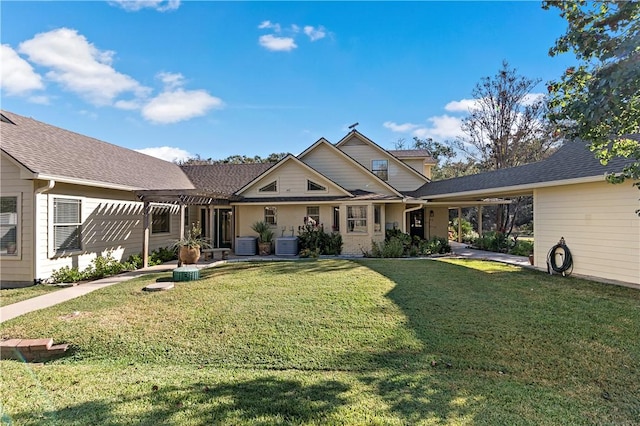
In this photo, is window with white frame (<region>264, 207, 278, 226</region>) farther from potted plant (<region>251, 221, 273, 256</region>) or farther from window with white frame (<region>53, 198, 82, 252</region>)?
window with white frame (<region>53, 198, 82, 252</region>)

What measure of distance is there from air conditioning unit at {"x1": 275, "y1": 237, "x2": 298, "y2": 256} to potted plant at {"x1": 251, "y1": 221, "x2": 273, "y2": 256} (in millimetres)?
610

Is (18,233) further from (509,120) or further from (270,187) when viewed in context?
(509,120)

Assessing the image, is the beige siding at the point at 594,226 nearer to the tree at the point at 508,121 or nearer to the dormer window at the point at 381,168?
the dormer window at the point at 381,168

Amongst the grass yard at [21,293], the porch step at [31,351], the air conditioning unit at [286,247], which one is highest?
the air conditioning unit at [286,247]

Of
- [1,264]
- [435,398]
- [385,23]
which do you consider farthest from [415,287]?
[1,264]

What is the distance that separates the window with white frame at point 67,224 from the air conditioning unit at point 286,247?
7.42m

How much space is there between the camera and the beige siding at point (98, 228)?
918cm

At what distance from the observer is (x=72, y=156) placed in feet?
37.0

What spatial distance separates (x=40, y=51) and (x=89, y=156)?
159 inches

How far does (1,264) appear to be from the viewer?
9031 millimetres

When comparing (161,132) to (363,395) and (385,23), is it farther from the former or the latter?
(363,395)

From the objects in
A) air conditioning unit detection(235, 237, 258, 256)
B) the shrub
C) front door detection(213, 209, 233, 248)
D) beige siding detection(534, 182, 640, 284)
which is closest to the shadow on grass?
the shrub

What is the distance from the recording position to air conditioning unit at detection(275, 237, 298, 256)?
14945mm

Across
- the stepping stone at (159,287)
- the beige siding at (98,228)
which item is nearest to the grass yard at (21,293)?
the beige siding at (98,228)
